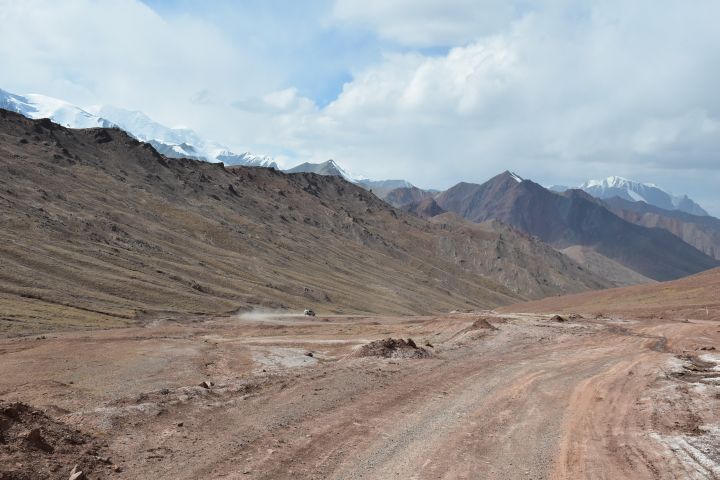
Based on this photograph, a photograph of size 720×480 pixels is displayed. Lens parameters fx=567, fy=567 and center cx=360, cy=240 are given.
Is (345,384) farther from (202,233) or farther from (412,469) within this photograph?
(202,233)

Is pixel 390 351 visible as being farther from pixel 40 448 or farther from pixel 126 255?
pixel 126 255

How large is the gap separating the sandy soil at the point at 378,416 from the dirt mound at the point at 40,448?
0.06 m

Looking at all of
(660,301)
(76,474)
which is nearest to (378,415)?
(76,474)

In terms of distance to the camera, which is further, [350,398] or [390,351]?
[390,351]

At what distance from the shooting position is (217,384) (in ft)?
74.5

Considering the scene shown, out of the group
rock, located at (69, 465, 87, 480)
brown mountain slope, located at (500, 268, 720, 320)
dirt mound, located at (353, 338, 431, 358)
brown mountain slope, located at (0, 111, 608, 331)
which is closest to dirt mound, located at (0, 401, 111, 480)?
rock, located at (69, 465, 87, 480)

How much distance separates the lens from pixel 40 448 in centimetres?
1329

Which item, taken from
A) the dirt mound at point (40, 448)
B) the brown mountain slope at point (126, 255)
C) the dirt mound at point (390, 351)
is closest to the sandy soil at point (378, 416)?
the dirt mound at point (40, 448)

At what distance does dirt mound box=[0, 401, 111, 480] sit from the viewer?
12141mm

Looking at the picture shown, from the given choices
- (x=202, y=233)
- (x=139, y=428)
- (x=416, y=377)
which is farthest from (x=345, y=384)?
(x=202, y=233)

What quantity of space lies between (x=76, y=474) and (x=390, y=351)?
22.2 metres

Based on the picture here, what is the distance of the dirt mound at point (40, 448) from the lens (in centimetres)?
1214

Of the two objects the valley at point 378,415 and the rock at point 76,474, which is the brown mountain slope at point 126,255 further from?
the rock at point 76,474

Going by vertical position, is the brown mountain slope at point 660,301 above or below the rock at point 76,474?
above
